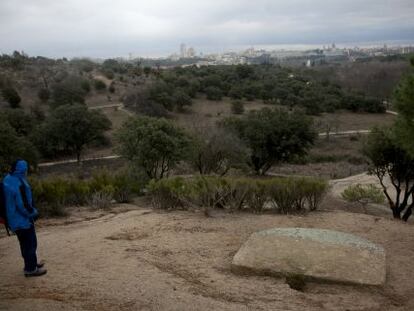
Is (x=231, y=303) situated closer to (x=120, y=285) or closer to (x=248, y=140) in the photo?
(x=120, y=285)

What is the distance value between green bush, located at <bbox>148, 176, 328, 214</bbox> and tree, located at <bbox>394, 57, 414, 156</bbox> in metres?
2.52

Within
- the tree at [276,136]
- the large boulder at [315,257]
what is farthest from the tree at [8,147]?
the large boulder at [315,257]

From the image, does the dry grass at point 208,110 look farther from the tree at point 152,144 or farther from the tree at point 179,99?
the tree at point 152,144

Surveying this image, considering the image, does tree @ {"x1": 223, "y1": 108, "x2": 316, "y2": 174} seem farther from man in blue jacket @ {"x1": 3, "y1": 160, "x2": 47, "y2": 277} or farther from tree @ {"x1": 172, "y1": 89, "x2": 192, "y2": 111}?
tree @ {"x1": 172, "y1": 89, "x2": 192, "y2": 111}

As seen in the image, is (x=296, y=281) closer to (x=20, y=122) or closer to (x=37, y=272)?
(x=37, y=272)

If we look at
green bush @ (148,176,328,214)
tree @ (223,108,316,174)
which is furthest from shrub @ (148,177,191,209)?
tree @ (223,108,316,174)

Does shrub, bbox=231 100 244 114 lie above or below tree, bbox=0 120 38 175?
below

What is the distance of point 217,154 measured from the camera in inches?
944

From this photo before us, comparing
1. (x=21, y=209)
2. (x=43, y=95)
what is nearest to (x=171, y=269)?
(x=21, y=209)

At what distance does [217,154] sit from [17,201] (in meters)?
17.9

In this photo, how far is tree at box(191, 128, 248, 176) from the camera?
2378cm

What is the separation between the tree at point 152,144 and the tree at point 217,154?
2150 millimetres

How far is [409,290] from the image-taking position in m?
6.74

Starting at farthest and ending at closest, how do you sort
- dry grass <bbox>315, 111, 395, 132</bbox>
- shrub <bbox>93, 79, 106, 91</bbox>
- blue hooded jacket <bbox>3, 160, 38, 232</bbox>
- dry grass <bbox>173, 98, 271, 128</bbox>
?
shrub <bbox>93, 79, 106, 91</bbox>
dry grass <bbox>315, 111, 395, 132</bbox>
dry grass <bbox>173, 98, 271, 128</bbox>
blue hooded jacket <bbox>3, 160, 38, 232</bbox>
